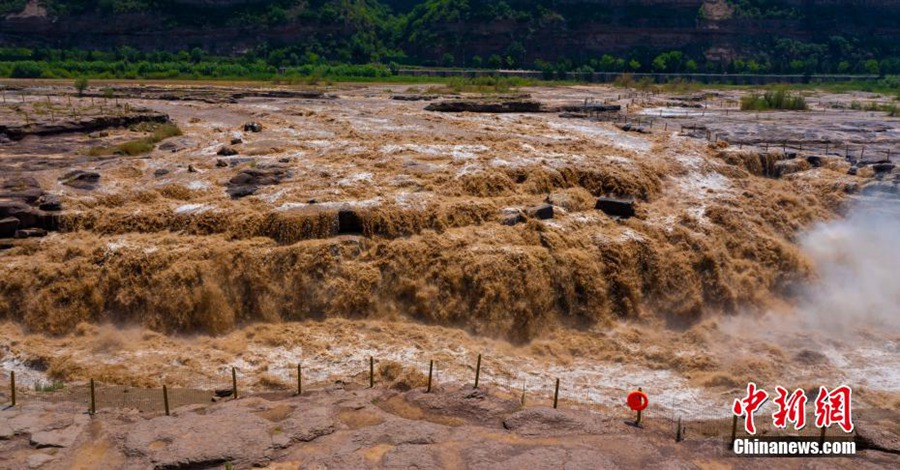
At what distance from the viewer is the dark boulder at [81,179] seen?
18094 millimetres

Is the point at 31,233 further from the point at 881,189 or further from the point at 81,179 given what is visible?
the point at 881,189

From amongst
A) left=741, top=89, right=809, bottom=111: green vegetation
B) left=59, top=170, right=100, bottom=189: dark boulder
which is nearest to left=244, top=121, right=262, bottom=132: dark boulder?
left=59, top=170, right=100, bottom=189: dark boulder

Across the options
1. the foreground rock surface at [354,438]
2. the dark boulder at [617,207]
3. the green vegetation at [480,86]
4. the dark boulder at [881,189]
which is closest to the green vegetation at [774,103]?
the green vegetation at [480,86]

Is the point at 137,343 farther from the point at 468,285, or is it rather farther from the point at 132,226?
the point at 468,285

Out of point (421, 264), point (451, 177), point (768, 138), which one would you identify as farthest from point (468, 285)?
point (768, 138)

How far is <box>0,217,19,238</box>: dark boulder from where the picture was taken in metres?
15.7

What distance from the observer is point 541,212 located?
17.0m

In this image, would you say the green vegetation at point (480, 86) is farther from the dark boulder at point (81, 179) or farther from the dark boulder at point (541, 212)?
the dark boulder at point (541, 212)

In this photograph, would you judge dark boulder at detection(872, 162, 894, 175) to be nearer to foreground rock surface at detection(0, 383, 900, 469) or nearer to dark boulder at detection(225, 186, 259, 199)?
foreground rock surface at detection(0, 383, 900, 469)

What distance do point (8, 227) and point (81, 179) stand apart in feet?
9.55

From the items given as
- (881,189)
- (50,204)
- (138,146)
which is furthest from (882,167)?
(50,204)

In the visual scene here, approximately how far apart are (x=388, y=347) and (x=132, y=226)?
6640mm

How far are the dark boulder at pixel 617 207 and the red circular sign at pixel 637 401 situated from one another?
722 centimetres

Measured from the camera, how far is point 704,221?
709 inches
